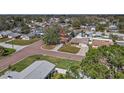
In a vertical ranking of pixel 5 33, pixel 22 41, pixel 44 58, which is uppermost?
pixel 5 33

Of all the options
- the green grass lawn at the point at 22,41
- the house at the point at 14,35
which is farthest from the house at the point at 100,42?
the house at the point at 14,35

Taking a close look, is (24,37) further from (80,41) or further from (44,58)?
(80,41)

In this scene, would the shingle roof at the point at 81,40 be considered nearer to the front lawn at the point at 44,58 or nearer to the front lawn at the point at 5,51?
the front lawn at the point at 44,58

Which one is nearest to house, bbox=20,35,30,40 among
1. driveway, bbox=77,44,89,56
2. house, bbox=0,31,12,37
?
house, bbox=0,31,12,37

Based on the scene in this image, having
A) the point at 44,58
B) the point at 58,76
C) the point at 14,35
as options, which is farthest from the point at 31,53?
the point at 58,76

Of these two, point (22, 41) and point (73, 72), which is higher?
point (22, 41)
